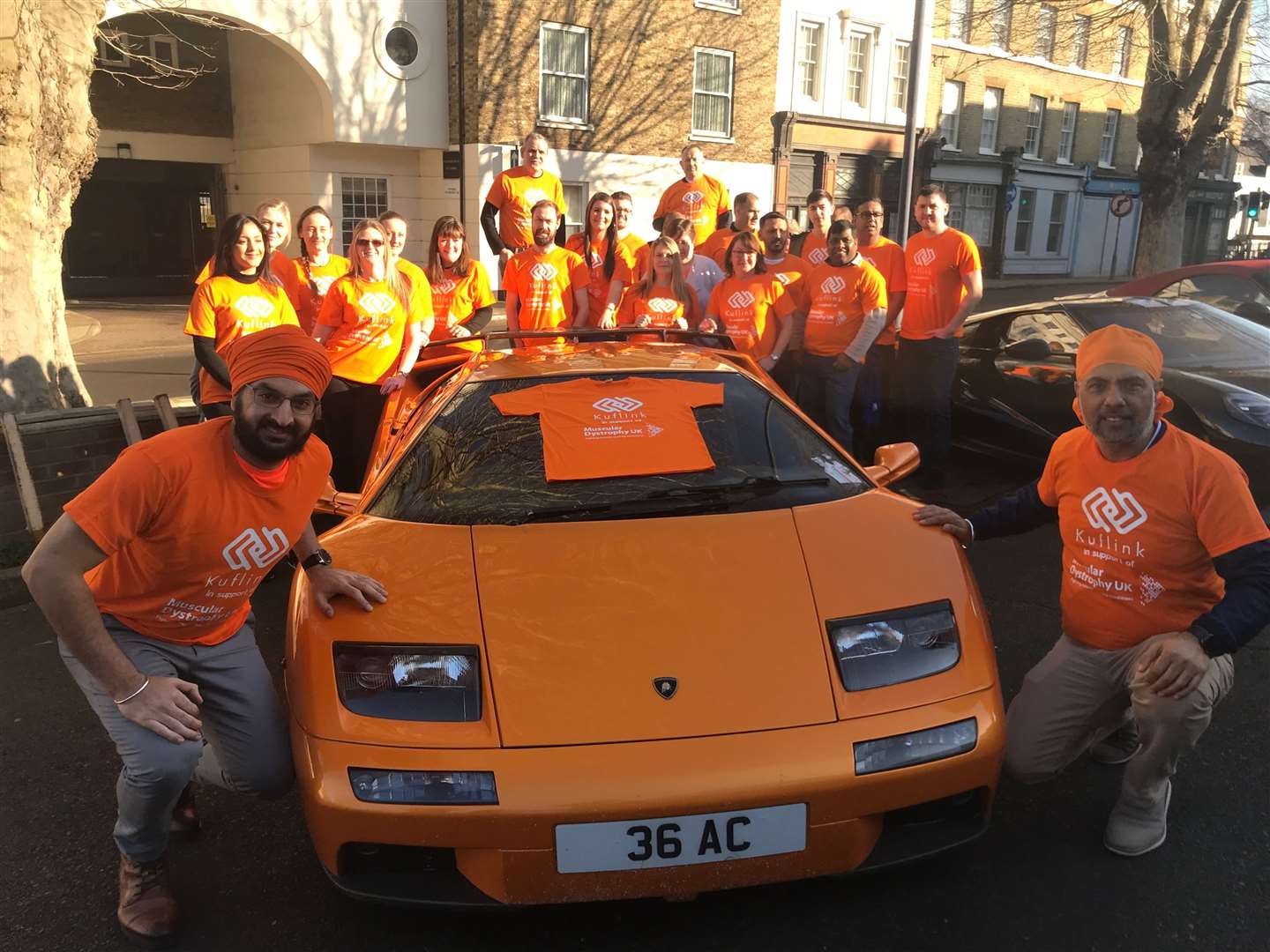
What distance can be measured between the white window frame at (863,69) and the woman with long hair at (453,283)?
21.7m

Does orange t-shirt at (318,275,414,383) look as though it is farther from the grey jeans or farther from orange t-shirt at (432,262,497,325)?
the grey jeans

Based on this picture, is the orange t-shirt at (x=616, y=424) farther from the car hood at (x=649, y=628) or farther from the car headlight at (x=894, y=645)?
the car headlight at (x=894, y=645)

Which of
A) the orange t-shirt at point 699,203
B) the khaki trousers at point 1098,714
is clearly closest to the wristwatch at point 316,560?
the khaki trousers at point 1098,714

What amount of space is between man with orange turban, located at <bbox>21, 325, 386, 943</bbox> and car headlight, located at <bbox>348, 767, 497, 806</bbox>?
1.73 ft

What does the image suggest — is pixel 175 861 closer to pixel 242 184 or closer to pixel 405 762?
pixel 405 762

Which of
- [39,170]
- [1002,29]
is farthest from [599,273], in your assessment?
[1002,29]

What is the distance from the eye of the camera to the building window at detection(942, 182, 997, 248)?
2936cm

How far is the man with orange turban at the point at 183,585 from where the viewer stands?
2332mm

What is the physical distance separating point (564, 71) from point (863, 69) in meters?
9.19

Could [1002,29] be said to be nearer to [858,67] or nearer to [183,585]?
[858,67]

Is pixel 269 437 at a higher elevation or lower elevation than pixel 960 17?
lower

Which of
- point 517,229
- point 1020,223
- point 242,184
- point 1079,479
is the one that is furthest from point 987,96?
point 1079,479

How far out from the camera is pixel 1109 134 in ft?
110

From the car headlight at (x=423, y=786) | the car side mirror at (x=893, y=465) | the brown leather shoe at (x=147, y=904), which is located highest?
the car side mirror at (x=893, y=465)
